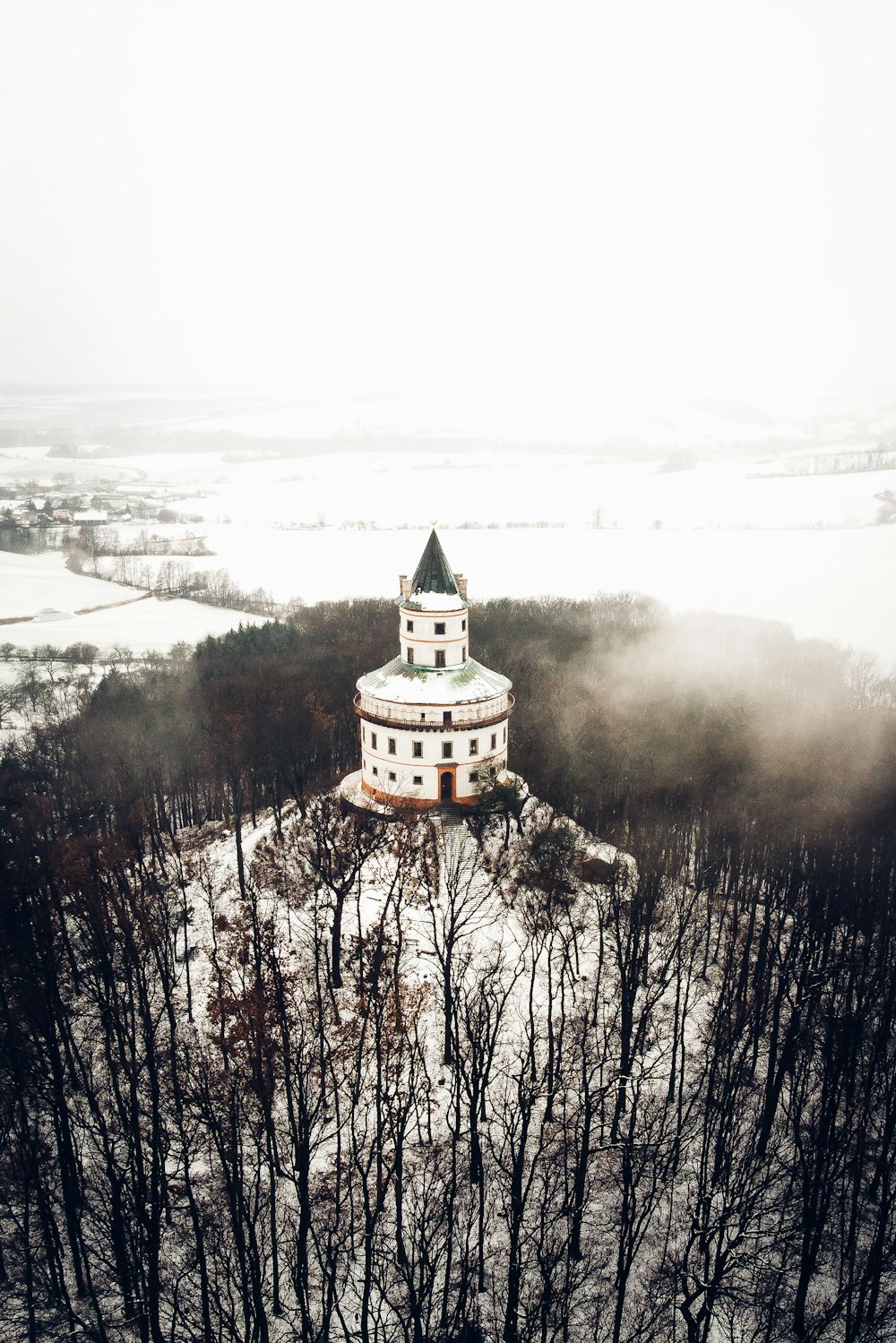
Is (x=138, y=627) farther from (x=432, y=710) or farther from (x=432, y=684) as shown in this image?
(x=432, y=710)

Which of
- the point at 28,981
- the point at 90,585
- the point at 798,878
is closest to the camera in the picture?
A: the point at 28,981

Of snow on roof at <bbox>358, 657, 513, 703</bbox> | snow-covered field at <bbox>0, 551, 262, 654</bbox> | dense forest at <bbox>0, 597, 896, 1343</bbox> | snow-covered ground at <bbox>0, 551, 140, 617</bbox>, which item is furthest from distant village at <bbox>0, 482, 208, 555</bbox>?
snow on roof at <bbox>358, 657, 513, 703</bbox>

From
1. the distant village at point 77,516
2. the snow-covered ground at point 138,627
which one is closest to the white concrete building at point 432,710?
the snow-covered ground at point 138,627

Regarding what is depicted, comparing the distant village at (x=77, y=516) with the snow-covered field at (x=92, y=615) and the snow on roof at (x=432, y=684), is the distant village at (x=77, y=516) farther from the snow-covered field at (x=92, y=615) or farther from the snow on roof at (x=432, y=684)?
the snow on roof at (x=432, y=684)

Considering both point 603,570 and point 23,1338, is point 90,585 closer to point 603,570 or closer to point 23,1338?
point 603,570

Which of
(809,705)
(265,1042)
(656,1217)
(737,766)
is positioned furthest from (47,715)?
(809,705)

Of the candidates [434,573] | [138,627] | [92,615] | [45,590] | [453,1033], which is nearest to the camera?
[453,1033]

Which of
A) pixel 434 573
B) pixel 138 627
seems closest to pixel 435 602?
pixel 434 573
